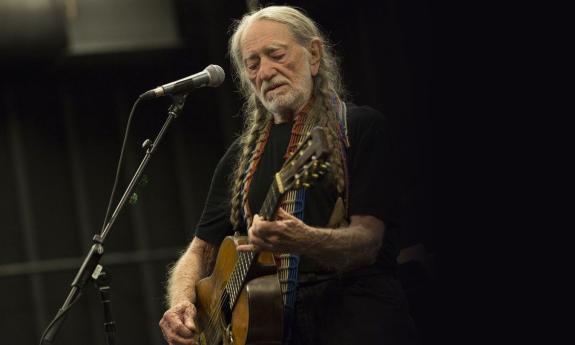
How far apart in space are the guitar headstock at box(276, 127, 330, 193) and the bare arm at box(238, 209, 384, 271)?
9cm

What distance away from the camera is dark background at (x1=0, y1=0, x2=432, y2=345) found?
17.3ft

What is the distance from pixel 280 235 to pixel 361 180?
0.34 metres

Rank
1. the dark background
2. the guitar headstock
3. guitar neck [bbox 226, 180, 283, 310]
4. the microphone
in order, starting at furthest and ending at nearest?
the dark background < the microphone < guitar neck [bbox 226, 180, 283, 310] < the guitar headstock

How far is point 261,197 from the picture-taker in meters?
2.63

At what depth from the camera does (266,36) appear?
2.66 metres

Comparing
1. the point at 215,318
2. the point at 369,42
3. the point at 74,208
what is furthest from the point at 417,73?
the point at 74,208

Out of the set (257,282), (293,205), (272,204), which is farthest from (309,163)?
(257,282)

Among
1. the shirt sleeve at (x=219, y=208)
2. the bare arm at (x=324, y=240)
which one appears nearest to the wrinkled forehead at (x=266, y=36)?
the shirt sleeve at (x=219, y=208)

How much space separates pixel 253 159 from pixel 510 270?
937 millimetres

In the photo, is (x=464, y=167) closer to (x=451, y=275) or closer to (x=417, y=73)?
(x=451, y=275)

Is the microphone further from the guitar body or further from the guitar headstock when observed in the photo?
the guitar headstock

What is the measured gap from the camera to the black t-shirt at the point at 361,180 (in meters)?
2.37

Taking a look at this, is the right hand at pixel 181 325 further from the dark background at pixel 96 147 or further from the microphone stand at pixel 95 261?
the dark background at pixel 96 147

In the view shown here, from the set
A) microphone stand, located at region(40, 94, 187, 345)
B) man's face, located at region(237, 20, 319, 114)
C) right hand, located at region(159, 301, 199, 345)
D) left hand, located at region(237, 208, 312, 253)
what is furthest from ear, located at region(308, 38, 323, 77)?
right hand, located at region(159, 301, 199, 345)
